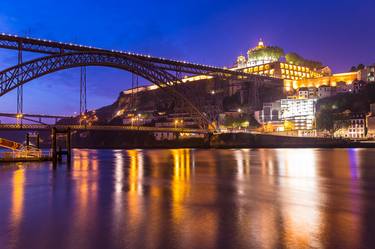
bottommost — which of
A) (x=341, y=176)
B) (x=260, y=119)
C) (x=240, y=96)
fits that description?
(x=341, y=176)

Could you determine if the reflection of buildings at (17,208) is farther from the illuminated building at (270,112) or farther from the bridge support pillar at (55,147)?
the illuminated building at (270,112)

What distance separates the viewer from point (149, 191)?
16.0 m

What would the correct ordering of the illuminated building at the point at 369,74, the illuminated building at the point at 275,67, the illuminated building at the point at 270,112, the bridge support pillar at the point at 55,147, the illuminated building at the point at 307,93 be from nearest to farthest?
the bridge support pillar at the point at 55,147
the illuminated building at the point at 270,112
the illuminated building at the point at 369,74
the illuminated building at the point at 307,93
the illuminated building at the point at 275,67

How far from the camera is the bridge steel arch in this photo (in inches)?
1540

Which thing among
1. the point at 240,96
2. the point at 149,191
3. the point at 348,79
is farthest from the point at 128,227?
the point at 348,79

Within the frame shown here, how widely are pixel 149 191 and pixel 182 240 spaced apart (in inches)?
316

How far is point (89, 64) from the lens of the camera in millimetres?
46125

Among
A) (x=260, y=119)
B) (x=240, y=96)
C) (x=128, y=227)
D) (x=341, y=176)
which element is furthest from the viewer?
(x=240, y=96)

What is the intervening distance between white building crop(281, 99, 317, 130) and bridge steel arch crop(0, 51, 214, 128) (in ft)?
124

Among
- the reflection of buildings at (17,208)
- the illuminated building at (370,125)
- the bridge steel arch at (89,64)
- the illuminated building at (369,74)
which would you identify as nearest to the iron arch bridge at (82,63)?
the bridge steel arch at (89,64)

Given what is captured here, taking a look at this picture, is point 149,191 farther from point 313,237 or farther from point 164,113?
point 164,113

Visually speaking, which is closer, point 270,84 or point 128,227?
point 128,227

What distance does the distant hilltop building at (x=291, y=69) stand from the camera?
103 meters

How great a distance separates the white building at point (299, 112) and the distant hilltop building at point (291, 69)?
31.1 feet
